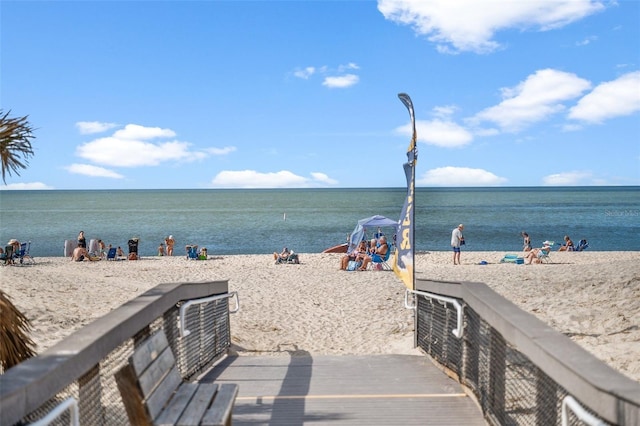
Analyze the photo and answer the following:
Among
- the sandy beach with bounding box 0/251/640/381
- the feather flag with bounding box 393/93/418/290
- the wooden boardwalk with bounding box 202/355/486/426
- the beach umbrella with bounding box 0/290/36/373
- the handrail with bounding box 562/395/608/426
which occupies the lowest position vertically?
the sandy beach with bounding box 0/251/640/381

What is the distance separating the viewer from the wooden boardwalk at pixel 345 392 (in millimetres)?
4426

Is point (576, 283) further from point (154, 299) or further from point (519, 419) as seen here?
point (154, 299)

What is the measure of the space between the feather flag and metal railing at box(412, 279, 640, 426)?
4.90 feet

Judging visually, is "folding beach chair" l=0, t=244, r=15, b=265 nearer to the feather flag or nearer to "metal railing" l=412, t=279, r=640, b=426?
the feather flag

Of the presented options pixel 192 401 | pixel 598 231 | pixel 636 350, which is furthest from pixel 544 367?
pixel 598 231

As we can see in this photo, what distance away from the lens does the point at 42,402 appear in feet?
8.14

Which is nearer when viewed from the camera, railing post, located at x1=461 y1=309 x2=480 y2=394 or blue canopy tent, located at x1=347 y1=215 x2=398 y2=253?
railing post, located at x1=461 y1=309 x2=480 y2=394

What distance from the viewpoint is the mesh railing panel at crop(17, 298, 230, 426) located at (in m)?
3.10

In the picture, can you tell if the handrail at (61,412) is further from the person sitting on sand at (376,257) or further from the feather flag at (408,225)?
the person sitting on sand at (376,257)

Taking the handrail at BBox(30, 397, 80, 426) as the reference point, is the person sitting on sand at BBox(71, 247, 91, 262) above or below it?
below

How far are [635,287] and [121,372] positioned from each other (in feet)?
38.4

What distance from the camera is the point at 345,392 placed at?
16.9ft

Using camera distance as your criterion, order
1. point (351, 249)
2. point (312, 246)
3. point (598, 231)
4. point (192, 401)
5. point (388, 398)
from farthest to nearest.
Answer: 1. point (598, 231)
2. point (312, 246)
3. point (351, 249)
4. point (388, 398)
5. point (192, 401)

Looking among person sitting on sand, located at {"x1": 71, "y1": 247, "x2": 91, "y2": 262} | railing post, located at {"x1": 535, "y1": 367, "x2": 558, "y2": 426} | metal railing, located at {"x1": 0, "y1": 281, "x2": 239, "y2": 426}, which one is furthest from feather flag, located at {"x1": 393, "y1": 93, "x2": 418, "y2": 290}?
person sitting on sand, located at {"x1": 71, "y1": 247, "x2": 91, "y2": 262}
